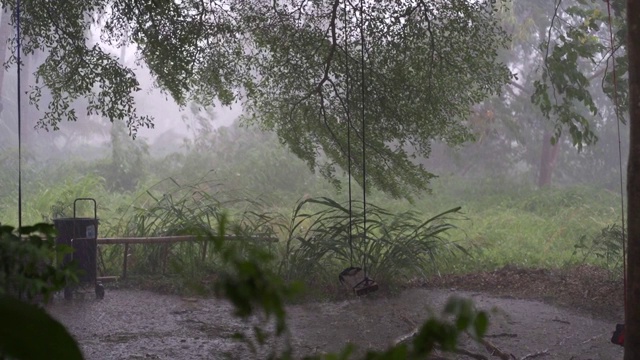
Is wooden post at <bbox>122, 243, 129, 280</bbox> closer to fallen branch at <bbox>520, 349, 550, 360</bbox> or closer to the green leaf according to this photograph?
fallen branch at <bbox>520, 349, 550, 360</bbox>

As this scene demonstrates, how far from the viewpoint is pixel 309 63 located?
7.02 meters

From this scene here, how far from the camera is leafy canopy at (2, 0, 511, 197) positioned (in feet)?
21.5

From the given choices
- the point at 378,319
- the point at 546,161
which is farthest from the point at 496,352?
the point at 546,161

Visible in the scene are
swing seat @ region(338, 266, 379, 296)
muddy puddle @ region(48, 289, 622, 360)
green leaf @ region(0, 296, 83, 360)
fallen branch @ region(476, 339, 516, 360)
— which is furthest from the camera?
swing seat @ region(338, 266, 379, 296)

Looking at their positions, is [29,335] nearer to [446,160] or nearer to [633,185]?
[633,185]

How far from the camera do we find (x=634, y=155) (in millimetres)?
3730

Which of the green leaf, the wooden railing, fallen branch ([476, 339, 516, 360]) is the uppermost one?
the green leaf

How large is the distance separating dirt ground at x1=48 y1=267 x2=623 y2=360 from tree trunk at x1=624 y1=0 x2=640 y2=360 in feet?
5.14

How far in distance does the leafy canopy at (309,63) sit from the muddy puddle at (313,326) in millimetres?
1365

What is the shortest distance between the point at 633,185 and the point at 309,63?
3.85 m

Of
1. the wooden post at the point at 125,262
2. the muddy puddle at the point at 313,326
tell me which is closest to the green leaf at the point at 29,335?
the muddy puddle at the point at 313,326

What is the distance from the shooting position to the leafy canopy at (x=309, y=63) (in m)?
6.55

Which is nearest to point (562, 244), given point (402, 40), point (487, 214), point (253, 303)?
point (487, 214)

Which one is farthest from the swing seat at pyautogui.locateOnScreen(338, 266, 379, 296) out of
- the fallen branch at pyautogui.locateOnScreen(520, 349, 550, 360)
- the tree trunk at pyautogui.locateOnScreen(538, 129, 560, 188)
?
the tree trunk at pyautogui.locateOnScreen(538, 129, 560, 188)
